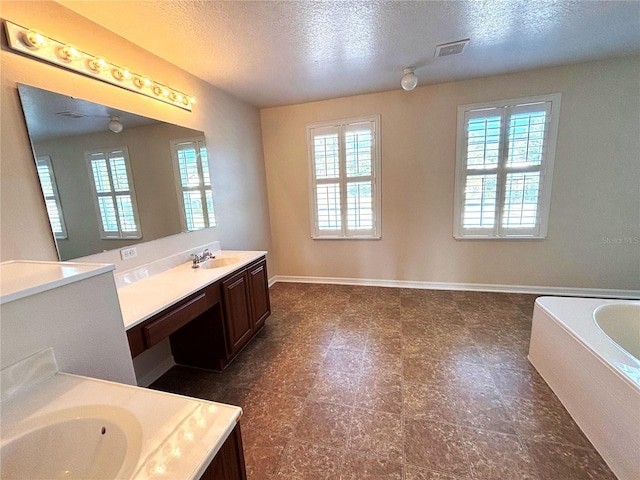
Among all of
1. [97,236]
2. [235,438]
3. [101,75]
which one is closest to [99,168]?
[97,236]

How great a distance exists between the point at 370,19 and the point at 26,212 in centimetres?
249

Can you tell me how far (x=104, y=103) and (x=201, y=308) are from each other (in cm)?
157

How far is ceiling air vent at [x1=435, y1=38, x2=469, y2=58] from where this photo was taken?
2.27 metres

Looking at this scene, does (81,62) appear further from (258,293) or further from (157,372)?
(157,372)

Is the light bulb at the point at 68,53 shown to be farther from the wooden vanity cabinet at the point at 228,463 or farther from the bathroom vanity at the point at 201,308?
the wooden vanity cabinet at the point at 228,463

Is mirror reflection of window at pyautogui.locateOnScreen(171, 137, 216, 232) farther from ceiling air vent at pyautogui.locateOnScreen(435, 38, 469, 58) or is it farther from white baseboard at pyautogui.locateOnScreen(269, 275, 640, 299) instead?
ceiling air vent at pyautogui.locateOnScreen(435, 38, 469, 58)

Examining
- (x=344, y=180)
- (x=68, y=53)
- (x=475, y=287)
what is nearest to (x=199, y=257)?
(x=68, y=53)

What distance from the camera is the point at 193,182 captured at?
2.58 meters

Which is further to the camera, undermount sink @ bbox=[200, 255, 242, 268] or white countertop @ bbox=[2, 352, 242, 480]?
undermount sink @ bbox=[200, 255, 242, 268]

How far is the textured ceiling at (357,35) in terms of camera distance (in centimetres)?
177

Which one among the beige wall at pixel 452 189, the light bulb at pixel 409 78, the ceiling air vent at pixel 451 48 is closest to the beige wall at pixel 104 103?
the beige wall at pixel 452 189

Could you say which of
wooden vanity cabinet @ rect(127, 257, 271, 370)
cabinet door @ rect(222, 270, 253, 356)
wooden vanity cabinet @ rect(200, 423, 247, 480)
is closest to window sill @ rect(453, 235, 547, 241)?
wooden vanity cabinet @ rect(127, 257, 271, 370)

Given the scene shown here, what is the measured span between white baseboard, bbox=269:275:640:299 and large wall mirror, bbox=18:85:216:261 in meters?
2.11

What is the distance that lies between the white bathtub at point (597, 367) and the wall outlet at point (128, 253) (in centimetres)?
307
